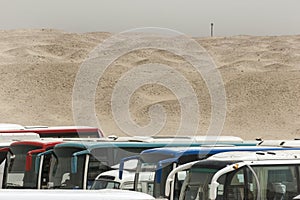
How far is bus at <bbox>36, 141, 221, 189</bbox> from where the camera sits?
15.1 meters

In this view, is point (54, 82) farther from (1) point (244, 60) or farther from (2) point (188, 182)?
(2) point (188, 182)

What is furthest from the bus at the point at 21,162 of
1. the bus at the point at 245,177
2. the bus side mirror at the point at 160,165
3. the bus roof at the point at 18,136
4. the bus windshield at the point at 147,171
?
the bus at the point at 245,177

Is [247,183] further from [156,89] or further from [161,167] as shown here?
[156,89]

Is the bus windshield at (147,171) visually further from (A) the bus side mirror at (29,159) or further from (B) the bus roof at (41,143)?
(B) the bus roof at (41,143)

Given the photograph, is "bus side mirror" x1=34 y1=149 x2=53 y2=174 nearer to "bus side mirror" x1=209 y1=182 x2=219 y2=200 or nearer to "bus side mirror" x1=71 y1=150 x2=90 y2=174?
"bus side mirror" x1=71 y1=150 x2=90 y2=174

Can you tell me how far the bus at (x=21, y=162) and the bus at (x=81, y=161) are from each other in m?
0.27

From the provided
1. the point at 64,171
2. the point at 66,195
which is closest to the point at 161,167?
the point at 64,171

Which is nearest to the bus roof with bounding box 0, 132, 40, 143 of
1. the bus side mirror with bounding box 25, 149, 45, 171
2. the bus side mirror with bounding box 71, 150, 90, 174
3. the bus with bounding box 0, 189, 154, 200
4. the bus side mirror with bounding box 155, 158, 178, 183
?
the bus side mirror with bounding box 25, 149, 45, 171

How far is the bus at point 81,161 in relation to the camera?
594 inches

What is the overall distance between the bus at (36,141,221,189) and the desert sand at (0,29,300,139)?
97.7 ft

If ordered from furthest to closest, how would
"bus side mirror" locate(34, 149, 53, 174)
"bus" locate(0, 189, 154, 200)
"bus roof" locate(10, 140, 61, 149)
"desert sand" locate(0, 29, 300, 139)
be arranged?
"desert sand" locate(0, 29, 300, 139), "bus roof" locate(10, 140, 61, 149), "bus side mirror" locate(34, 149, 53, 174), "bus" locate(0, 189, 154, 200)

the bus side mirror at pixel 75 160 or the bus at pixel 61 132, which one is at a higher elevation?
the bus side mirror at pixel 75 160

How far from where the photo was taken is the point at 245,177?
32.9 ft

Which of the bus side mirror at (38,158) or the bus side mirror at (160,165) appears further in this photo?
the bus side mirror at (38,158)
